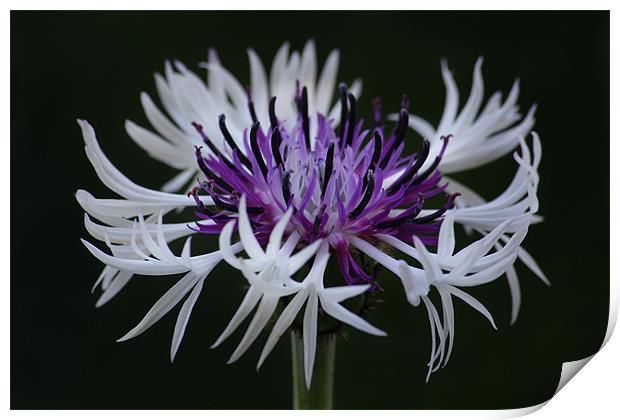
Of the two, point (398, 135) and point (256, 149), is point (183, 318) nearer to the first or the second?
point (256, 149)

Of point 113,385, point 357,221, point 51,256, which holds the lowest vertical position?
point 113,385

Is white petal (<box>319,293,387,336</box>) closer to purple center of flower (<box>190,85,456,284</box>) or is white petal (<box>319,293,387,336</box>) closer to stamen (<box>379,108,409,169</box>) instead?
purple center of flower (<box>190,85,456,284</box>)

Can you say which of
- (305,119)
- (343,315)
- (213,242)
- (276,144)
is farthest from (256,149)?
(213,242)

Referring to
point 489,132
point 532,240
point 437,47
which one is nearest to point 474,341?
point 532,240

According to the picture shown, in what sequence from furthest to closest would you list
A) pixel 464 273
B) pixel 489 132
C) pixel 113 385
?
pixel 113 385
pixel 489 132
pixel 464 273

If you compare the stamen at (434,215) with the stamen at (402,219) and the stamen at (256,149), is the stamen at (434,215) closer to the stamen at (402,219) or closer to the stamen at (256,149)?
the stamen at (402,219)

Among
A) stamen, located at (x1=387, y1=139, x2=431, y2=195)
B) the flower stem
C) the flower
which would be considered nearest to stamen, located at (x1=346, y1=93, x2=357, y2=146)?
the flower

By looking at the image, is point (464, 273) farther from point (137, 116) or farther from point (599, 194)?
point (137, 116)
